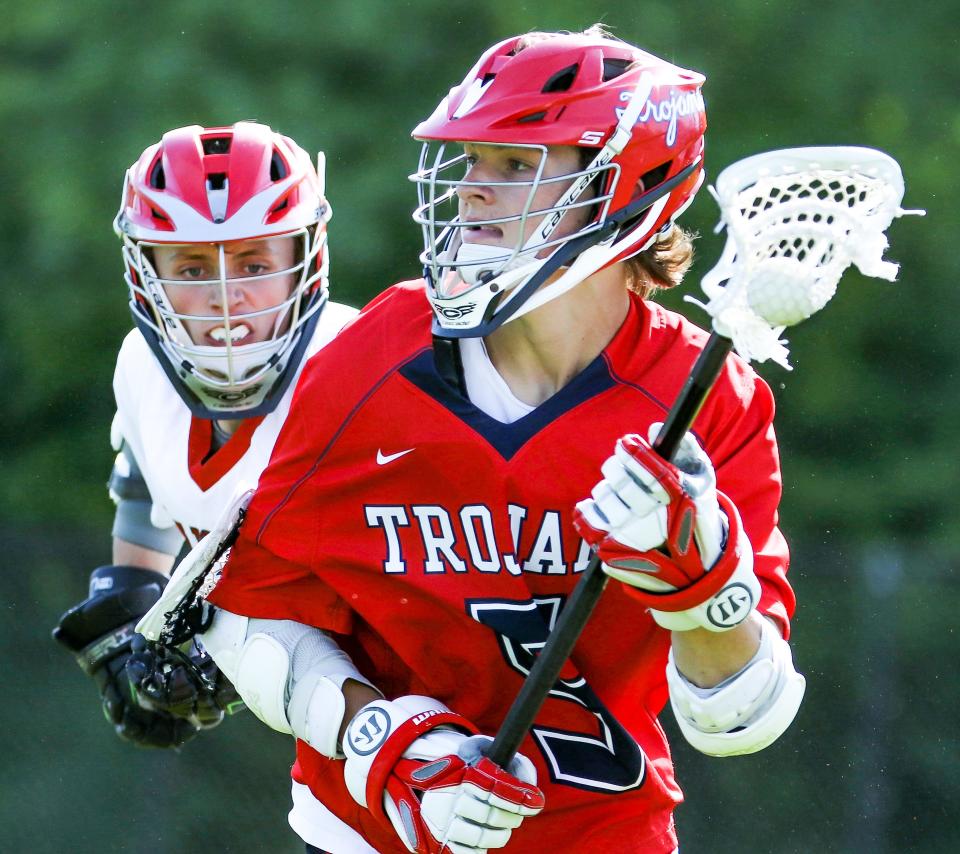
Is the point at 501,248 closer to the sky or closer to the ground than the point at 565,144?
closer to the ground

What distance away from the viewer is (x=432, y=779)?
2350 mm

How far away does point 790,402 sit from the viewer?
700 cm

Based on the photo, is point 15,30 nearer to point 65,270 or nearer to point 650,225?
point 65,270

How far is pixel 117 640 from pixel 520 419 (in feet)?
5.38

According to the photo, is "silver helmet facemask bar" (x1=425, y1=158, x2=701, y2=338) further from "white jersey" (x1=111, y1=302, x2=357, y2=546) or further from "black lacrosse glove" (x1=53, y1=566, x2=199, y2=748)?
"black lacrosse glove" (x1=53, y1=566, x2=199, y2=748)

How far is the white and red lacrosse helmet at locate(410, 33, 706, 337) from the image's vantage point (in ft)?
7.88

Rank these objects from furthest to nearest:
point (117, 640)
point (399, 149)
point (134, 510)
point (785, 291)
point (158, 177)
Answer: point (399, 149)
point (134, 510)
point (117, 640)
point (158, 177)
point (785, 291)

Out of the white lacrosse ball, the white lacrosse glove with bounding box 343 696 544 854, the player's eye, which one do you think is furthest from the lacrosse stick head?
the player's eye

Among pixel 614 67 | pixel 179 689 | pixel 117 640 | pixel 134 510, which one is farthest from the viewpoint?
pixel 134 510

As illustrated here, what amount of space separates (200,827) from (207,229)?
269cm

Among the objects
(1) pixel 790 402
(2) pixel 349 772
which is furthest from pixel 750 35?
(2) pixel 349 772

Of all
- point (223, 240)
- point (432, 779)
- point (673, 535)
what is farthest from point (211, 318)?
point (673, 535)

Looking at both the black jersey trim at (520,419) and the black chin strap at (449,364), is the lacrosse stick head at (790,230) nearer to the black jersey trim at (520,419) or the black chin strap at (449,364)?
the black jersey trim at (520,419)

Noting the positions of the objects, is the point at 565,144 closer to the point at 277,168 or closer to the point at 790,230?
the point at 790,230
